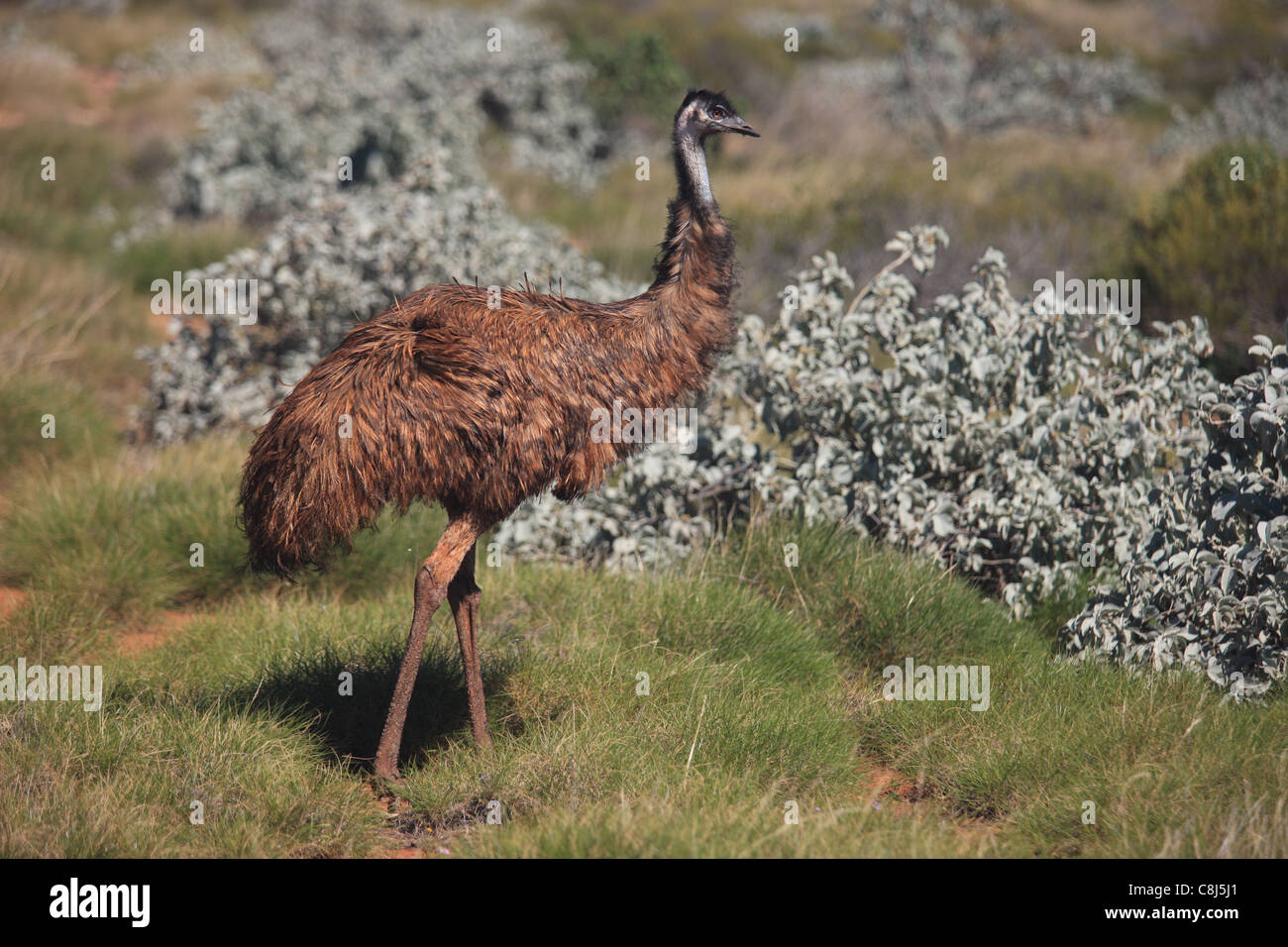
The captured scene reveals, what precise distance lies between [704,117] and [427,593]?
6.88 feet

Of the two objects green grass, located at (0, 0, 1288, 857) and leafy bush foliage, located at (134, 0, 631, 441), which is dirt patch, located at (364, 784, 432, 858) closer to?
green grass, located at (0, 0, 1288, 857)

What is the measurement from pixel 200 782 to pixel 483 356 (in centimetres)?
175

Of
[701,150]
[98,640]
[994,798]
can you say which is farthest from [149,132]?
[994,798]

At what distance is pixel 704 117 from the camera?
4699 millimetres

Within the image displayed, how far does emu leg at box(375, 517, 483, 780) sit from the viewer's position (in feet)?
14.1

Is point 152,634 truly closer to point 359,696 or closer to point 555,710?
point 359,696

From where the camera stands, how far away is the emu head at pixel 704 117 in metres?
4.64

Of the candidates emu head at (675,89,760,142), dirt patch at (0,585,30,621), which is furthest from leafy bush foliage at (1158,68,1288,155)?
dirt patch at (0,585,30,621)

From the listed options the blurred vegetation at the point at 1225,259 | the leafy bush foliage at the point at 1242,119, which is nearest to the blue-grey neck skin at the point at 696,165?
the blurred vegetation at the point at 1225,259

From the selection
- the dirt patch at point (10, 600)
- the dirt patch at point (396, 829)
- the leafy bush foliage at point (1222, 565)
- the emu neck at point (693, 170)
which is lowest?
the dirt patch at point (396, 829)

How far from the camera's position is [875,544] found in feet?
21.0

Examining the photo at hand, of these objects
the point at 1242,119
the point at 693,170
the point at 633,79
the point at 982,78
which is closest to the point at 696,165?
the point at 693,170

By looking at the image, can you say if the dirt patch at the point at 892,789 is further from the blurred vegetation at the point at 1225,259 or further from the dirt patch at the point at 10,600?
the blurred vegetation at the point at 1225,259

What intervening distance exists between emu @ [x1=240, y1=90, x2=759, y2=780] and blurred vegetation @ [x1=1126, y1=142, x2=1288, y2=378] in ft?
21.1
